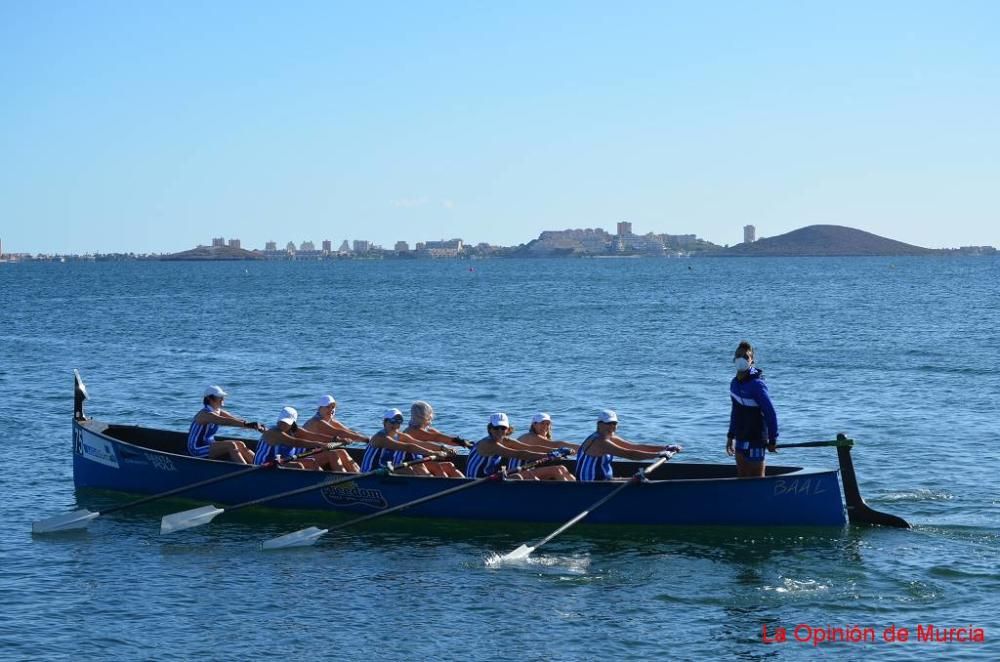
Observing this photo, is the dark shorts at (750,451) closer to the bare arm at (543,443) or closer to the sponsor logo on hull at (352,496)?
the bare arm at (543,443)

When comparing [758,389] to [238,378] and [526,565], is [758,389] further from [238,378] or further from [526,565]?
[238,378]

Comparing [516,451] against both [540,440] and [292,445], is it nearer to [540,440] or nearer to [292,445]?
[540,440]

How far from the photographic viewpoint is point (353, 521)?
17328mm

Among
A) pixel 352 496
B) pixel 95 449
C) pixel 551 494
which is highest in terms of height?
pixel 95 449

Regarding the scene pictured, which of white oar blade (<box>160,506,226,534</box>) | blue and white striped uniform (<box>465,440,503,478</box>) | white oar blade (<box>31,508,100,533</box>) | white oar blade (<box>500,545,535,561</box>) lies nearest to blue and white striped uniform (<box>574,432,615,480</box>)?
blue and white striped uniform (<box>465,440,503,478</box>)

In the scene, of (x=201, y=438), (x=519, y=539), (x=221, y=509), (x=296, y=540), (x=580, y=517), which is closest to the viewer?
(x=580, y=517)

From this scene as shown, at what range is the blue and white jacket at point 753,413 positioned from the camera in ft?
52.6

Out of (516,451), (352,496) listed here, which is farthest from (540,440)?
(352,496)

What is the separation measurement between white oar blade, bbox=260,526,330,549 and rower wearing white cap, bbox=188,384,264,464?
275 cm

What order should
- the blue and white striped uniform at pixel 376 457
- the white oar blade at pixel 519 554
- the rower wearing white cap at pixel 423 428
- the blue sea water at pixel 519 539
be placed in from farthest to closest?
the rower wearing white cap at pixel 423 428 → the blue and white striped uniform at pixel 376 457 → the white oar blade at pixel 519 554 → the blue sea water at pixel 519 539

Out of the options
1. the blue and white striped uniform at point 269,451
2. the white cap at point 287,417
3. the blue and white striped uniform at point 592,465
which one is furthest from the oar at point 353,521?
the white cap at point 287,417

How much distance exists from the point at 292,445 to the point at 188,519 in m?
1.93

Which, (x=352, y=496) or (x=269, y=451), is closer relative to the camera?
(x=352, y=496)

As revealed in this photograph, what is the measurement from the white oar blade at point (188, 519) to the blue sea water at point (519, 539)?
0.18 m
